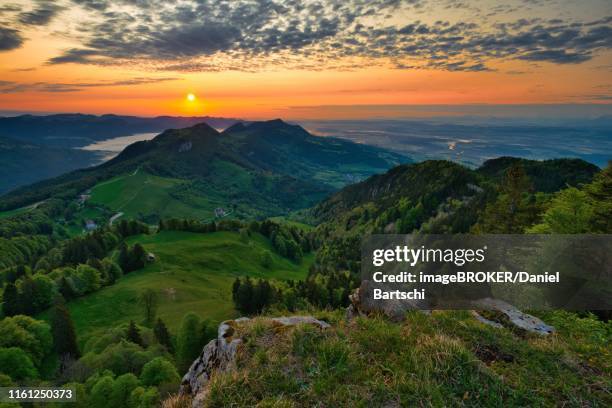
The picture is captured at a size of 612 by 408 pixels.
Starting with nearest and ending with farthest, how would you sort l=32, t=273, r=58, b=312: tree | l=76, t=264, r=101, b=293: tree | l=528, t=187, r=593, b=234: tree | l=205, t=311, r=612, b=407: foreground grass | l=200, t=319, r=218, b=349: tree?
1. l=205, t=311, r=612, b=407: foreground grass
2. l=528, t=187, r=593, b=234: tree
3. l=200, t=319, r=218, b=349: tree
4. l=32, t=273, r=58, b=312: tree
5. l=76, t=264, r=101, b=293: tree

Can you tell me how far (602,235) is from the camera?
105 feet

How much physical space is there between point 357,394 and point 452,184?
674 feet

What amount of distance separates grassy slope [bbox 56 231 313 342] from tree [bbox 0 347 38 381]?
17765 millimetres

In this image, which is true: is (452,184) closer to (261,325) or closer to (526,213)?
(526,213)

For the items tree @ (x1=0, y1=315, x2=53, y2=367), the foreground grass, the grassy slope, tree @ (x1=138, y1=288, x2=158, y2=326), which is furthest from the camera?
the grassy slope

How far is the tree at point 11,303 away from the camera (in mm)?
91875

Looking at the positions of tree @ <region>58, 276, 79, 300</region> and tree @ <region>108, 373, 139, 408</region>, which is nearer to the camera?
tree @ <region>108, 373, 139, 408</region>

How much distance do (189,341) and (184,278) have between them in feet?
222

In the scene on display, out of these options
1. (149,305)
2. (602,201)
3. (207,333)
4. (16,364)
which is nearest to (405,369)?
(602,201)

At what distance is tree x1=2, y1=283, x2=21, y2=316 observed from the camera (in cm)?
9188

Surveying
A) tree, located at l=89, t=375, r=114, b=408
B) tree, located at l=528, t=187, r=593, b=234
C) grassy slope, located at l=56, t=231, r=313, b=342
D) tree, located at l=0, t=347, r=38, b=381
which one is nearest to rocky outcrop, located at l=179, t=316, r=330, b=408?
tree, located at l=528, t=187, r=593, b=234

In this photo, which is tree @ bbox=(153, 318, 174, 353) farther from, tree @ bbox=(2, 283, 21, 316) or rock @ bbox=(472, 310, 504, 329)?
rock @ bbox=(472, 310, 504, 329)

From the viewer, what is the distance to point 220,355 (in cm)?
1215

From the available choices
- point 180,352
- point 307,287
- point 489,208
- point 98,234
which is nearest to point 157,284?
point 307,287
